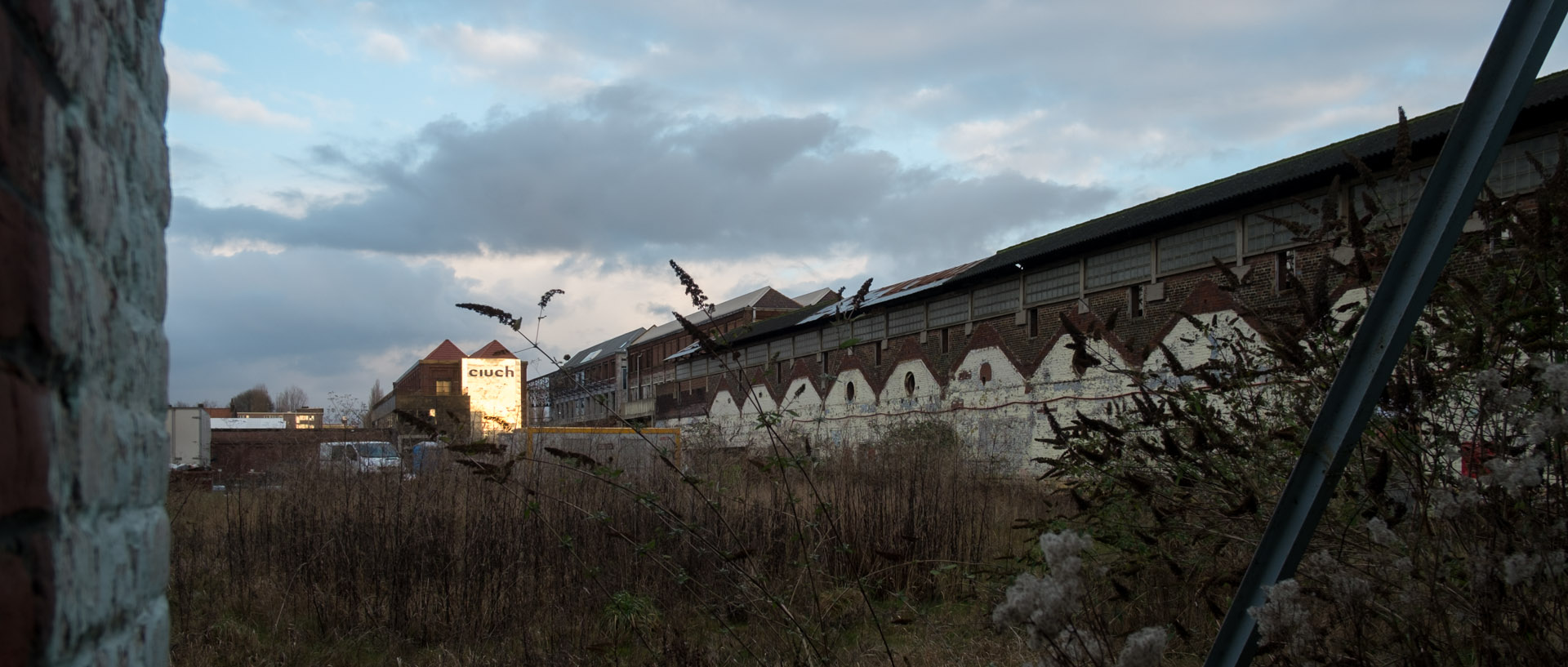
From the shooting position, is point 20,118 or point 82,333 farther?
point 82,333

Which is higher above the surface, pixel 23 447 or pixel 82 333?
pixel 82 333

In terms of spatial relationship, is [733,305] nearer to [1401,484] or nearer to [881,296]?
[881,296]

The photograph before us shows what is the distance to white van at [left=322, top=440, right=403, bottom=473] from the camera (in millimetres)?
7332

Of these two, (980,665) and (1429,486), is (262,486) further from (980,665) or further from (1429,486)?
(1429,486)

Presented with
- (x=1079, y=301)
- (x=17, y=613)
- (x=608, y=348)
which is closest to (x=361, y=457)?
(x=17, y=613)

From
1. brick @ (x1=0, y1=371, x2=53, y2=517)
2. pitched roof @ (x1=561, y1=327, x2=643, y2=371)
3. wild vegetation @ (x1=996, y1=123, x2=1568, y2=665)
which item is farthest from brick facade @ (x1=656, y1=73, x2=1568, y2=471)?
pitched roof @ (x1=561, y1=327, x2=643, y2=371)

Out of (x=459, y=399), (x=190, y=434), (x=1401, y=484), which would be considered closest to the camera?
(x=1401, y=484)

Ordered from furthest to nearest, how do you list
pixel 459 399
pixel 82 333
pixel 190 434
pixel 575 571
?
pixel 459 399 → pixel 190 434 → pixel 575 571 → pixel 82 333

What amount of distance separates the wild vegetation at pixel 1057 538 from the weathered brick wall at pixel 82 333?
1.59 metres

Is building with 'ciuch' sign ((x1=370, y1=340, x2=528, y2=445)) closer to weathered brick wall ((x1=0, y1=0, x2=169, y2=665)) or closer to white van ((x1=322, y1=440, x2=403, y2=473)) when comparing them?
white van ((x1=322, y1=440, x2=403, y2=473))

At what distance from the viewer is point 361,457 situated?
7.80 metres

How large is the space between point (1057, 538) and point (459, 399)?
45.0m

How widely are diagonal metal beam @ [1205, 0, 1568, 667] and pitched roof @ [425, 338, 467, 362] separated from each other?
7783 centimetres

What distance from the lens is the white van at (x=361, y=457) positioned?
7332mm
